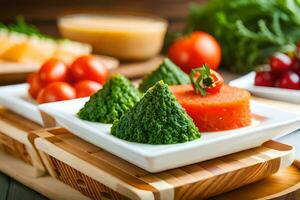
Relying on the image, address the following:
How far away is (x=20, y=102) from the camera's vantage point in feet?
8.20

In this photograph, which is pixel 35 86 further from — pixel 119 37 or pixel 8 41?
pixel 119 37

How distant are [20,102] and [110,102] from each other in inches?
18.1

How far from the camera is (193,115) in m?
2.10

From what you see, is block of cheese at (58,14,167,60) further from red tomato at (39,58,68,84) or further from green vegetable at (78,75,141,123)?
green vegetable at (78,75,141,123)

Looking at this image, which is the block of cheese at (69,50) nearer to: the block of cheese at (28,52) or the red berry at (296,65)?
the block of cheese at (28,52)

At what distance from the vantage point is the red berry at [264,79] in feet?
9.62

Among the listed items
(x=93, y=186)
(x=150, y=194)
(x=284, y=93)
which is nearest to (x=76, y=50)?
(x=284, y=93)

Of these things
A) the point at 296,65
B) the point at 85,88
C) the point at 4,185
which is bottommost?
the point at 4,185

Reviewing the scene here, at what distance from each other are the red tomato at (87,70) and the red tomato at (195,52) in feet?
2.43

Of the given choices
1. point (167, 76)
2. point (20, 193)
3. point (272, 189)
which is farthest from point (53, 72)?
point (272, 189)

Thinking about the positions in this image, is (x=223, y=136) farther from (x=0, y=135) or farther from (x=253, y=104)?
(x=0, y=135)

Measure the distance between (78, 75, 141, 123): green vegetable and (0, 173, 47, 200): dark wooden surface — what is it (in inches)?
10.9

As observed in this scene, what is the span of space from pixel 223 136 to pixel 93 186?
385 mm

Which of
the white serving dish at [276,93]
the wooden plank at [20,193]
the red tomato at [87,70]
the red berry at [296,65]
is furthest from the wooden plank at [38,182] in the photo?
the red berry at [296,65]
